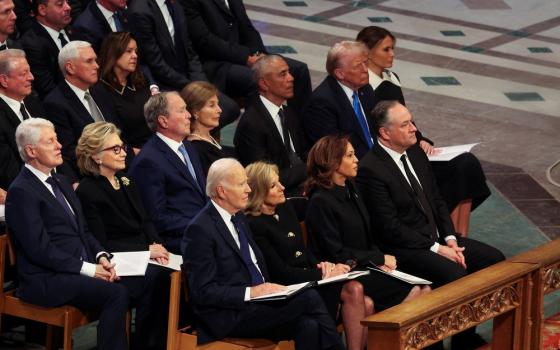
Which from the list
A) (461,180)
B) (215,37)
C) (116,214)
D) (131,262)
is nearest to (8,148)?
(116,214)

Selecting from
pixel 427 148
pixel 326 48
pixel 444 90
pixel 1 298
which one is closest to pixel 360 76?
pixel 427 148

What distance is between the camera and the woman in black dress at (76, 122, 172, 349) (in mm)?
5727

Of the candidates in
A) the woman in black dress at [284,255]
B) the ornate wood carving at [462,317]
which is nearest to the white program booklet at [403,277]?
the woman in black dress at [284,255]

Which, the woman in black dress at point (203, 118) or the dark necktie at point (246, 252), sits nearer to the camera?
the dark necktie at point (246, 252)

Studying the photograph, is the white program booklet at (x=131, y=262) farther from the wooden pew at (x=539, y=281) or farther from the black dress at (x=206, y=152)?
the wooden pew at (x=539, y=281)

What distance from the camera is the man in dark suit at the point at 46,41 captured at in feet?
23.3

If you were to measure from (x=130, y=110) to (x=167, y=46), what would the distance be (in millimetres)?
982

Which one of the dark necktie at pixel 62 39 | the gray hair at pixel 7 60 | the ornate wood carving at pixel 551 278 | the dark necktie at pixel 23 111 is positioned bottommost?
the ornate wood carving at pixel 551 278

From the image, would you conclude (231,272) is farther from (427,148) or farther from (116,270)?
(427,148)

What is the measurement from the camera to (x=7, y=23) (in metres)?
6.96

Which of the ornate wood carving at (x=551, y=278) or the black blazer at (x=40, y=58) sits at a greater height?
the black blazer at (x=40, y=58)

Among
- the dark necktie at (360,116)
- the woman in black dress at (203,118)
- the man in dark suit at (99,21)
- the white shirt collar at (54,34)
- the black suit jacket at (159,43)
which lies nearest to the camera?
the woman in black dress at (203,118)

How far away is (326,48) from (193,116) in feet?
17.5

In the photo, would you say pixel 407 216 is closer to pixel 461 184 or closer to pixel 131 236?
pixel 461 184
